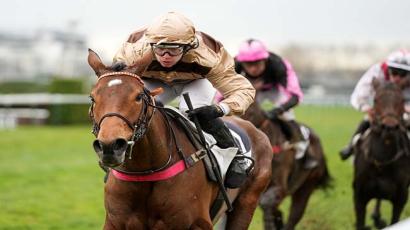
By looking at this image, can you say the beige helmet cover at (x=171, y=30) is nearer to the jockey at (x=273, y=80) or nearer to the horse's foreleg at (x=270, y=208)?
the horse's foreleg at (x=270, y=208)

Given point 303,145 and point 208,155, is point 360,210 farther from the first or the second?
point 208,155

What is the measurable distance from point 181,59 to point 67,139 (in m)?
14.8

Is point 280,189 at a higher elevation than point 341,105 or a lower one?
higher

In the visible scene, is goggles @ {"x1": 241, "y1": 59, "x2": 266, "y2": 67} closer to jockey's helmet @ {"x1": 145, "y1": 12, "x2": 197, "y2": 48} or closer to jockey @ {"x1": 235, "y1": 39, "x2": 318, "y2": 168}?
jockey @ {"x1": 235, "y1": 39, "x2": 318, "y2": 168}

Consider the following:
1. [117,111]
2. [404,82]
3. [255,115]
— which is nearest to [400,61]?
[404,82]

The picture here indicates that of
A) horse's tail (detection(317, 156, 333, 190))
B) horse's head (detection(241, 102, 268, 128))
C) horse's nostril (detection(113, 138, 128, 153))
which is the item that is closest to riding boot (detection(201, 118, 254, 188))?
horse's nostril (detection(113, 138, 128, 153))

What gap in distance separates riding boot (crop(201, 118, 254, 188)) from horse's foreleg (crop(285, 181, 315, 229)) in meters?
3.14

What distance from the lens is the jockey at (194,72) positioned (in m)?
4.09

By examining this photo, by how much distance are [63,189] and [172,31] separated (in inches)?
265

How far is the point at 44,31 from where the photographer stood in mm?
58219

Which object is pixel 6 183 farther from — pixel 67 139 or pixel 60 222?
pixel 67 139

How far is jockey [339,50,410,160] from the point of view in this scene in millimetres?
7773

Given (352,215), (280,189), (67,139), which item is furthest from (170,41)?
(67,139)

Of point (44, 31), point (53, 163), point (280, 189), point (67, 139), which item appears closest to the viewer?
point (280, 189)
